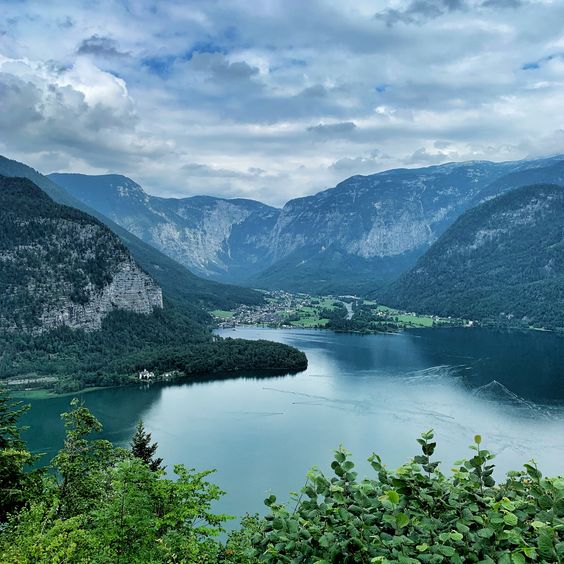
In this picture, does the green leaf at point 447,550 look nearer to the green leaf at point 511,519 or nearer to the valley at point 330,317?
the green leaf at point 511,519

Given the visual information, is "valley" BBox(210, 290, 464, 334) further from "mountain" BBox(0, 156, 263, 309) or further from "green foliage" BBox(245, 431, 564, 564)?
"green foliage" BBox(245, 431, 564, 564)

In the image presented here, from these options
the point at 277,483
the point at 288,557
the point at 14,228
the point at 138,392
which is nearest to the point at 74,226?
the point at 14,228

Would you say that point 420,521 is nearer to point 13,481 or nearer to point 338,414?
point 13,481

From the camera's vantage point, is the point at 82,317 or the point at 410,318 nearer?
the point at 82,317

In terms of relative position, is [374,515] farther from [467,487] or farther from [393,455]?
[393,455]

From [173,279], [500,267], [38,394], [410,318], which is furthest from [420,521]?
[173,279]
